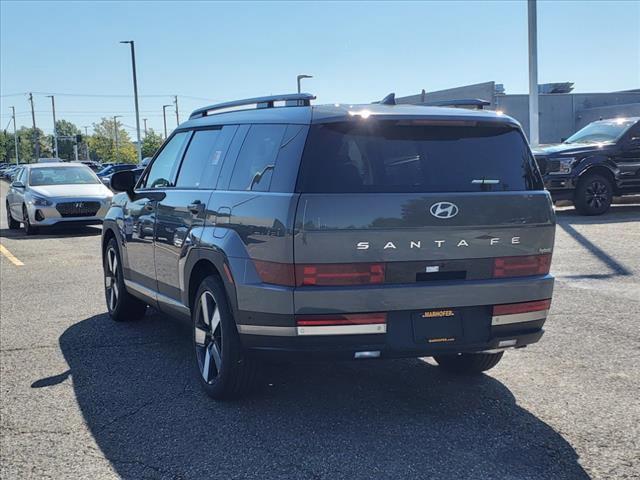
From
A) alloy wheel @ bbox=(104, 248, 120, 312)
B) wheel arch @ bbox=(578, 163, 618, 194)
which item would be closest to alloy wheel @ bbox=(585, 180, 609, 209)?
wheel arch @ bbox=(578, 163, 618, 194)

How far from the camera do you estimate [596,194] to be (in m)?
15.5

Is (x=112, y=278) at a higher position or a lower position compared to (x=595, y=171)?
lower

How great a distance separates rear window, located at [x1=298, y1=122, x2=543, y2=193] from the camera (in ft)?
13.5

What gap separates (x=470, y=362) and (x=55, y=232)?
561 inches

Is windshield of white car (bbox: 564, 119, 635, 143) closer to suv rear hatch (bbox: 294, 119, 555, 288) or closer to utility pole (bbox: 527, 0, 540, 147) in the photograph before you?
utility pole (bbox: 527, 0, 540, 147)

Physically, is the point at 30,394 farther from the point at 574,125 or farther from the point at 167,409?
the point at 574,125

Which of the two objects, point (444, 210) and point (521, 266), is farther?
point (521, 266)

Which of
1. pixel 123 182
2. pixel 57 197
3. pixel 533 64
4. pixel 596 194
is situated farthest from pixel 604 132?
pixel 123 182

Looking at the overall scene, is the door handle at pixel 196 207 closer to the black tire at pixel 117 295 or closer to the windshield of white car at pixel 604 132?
the black tire at pixel 117 295

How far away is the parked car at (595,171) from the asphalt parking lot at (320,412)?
856 cm

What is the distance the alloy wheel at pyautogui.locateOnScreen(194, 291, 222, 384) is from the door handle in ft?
1.88

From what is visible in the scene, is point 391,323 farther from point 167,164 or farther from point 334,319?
point 167,164

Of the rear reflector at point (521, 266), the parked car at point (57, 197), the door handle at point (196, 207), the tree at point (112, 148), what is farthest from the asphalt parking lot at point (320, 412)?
the tree at point (112, 148)

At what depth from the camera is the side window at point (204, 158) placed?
5129 millimetres
